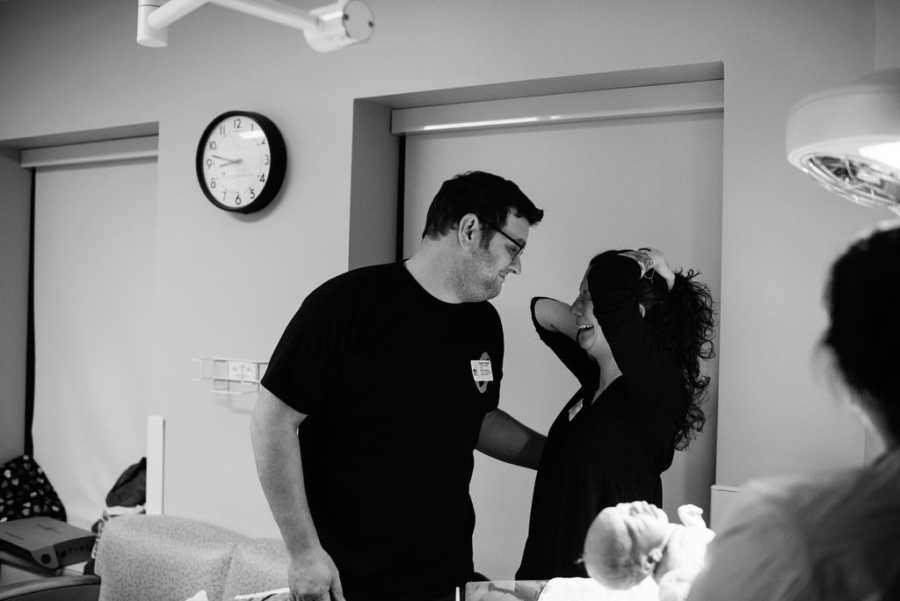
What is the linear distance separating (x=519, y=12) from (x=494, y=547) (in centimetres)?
162

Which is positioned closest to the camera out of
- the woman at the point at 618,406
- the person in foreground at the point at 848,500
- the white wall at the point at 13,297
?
the person in foreground at the point at 848,500

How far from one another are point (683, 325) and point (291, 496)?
0.95 metres

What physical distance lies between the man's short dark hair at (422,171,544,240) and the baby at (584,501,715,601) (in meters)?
1.02

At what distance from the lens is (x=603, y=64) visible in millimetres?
2277

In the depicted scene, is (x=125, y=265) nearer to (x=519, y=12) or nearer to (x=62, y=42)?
(x=62, y=42)

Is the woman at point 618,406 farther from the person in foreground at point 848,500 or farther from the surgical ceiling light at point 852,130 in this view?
the person in foreground at point 848,500

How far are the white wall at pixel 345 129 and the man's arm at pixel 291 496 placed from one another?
99 cm

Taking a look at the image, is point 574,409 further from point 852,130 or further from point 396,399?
point 852,130

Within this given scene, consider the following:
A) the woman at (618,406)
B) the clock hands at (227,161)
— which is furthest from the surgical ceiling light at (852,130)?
the clock hands at (227,161)

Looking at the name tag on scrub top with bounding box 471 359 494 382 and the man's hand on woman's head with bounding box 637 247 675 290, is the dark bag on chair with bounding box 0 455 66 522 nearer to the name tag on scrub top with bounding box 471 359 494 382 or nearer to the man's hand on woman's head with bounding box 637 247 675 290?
the name tag on scrub top with bounding box 471 359 494 382

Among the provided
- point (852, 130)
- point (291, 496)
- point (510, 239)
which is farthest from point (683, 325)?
point (852, 130)

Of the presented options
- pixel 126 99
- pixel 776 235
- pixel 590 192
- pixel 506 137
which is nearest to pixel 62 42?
pixel 126 99

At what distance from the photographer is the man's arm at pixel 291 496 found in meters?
1.66

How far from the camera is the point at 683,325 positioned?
77.5 inches
